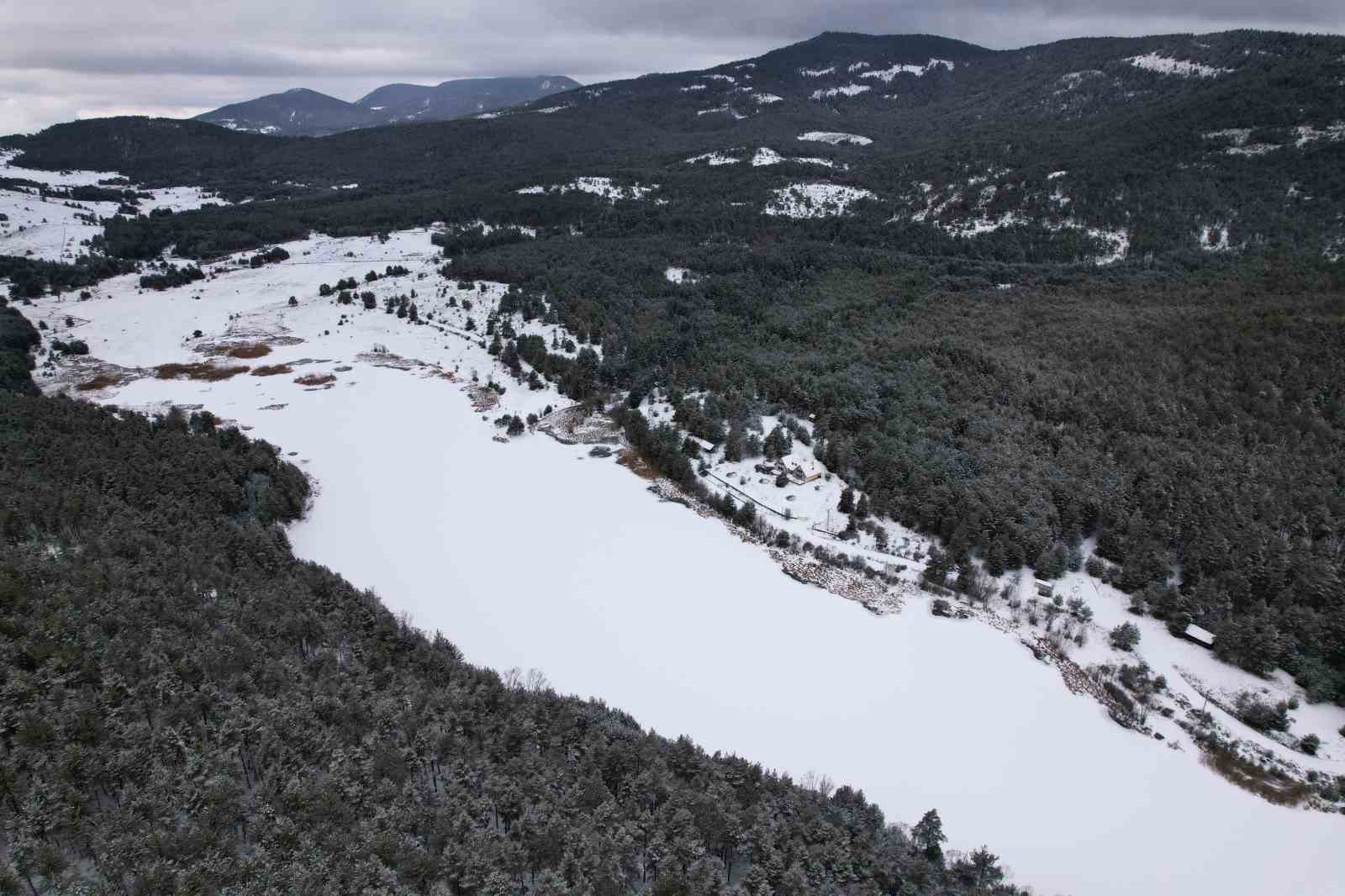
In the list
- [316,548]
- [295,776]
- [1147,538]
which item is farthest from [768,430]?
[295,776]

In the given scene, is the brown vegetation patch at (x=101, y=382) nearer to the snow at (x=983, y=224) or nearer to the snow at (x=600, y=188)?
the snow at (x=600, y=188)

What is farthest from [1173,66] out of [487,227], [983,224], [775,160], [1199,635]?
[1199,635]

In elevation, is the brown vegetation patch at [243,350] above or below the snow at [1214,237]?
below

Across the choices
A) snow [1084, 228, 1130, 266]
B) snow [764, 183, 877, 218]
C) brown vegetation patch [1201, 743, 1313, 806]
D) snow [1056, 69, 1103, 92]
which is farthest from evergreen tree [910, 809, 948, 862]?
snow [1056, 69, 1103, 92]

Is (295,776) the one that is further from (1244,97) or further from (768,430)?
(1244,97)

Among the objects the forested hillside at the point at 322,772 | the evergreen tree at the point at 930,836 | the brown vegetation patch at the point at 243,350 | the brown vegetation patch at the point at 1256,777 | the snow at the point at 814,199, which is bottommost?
the brown vegetation patch at the point at 1256,777

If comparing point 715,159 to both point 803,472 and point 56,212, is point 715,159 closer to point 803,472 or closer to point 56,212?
point 803,472

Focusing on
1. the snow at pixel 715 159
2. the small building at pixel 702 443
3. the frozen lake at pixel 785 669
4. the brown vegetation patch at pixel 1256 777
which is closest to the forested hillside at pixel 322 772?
the frozen lake at pixel 785 669
